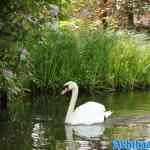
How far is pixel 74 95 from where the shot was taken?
15.9m

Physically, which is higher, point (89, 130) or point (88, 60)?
point (88, 60)

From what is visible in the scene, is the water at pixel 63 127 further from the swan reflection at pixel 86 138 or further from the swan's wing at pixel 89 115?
the swan's wing at pixel 89 115

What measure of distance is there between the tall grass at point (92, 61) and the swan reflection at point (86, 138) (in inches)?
166

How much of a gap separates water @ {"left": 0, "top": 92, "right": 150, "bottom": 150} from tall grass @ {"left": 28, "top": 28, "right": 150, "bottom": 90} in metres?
0.87

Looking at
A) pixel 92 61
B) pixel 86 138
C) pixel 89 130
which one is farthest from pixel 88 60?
pixel 86 138

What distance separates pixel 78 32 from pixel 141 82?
7.47ft

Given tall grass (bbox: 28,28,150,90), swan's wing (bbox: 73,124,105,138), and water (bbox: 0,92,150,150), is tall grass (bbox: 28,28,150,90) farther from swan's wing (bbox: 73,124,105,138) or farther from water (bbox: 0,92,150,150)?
swan's wing (bbox: 73,124,105,138)

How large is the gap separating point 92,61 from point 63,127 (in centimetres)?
560

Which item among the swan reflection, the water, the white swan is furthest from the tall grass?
the swan reflection

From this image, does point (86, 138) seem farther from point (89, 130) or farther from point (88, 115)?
point (88, 115)

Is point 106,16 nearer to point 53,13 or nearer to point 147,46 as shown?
point 147,46

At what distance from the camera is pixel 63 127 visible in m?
14.3

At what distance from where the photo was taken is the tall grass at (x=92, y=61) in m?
18.8

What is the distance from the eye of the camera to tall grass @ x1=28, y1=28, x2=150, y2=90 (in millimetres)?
18812
